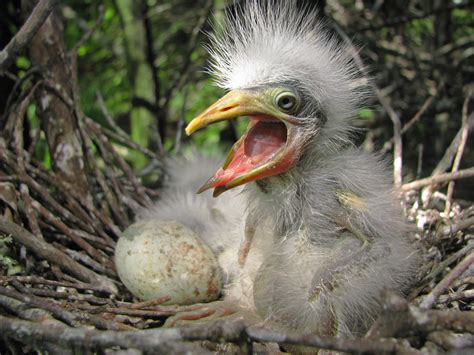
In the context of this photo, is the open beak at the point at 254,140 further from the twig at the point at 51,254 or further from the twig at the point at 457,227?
the twig at the point at 457,227

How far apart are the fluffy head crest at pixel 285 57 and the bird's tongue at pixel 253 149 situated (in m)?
0.11

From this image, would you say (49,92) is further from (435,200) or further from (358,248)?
(435,200)

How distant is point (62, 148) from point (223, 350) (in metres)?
0.76

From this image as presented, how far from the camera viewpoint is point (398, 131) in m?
1.65

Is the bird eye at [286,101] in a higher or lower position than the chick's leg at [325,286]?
higher

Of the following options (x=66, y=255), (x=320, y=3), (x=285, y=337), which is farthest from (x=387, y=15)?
(x=285, y=337)

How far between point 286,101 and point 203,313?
48cm

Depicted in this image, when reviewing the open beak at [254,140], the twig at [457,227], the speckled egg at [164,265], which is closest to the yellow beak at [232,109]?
the open beak at [254,140]

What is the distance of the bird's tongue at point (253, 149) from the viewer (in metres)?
1.21

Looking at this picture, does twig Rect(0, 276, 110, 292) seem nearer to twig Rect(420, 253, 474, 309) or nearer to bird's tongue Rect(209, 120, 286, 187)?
bird's tongue Rect(209, 120, 286, 187)

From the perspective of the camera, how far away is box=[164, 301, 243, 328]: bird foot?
115 centimetres

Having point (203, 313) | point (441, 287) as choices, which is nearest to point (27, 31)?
point (203, 313)

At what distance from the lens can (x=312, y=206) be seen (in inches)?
48.4

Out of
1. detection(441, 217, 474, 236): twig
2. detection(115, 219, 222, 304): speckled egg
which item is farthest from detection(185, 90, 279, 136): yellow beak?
detection(441, 217, 474, 236): twig
